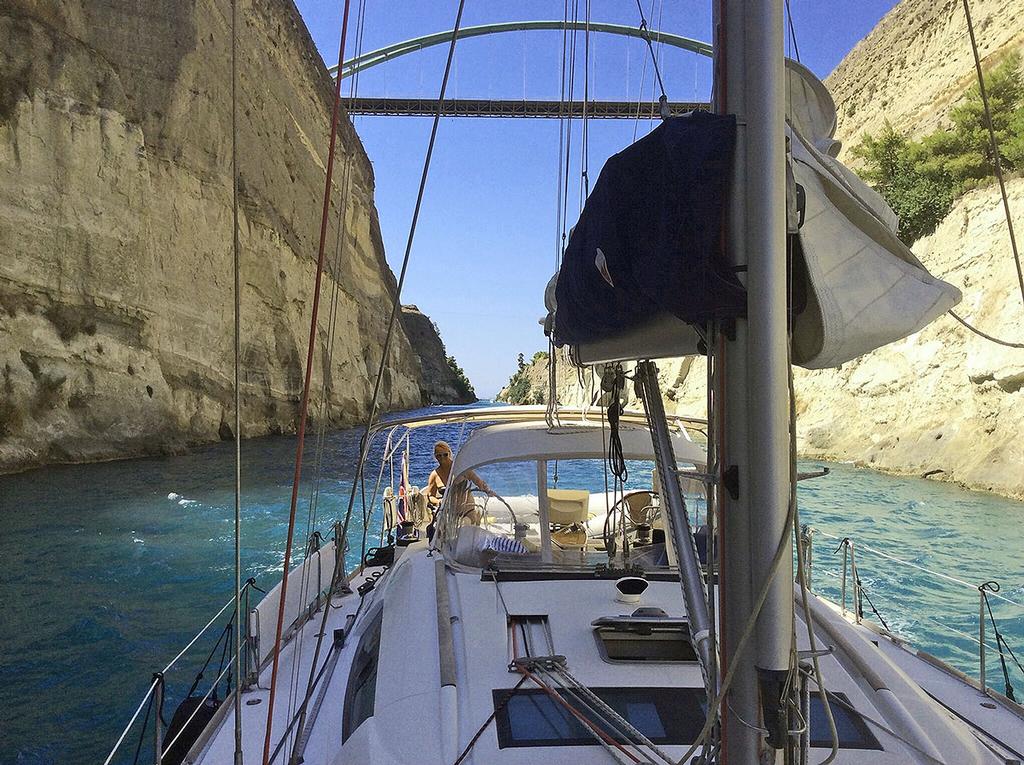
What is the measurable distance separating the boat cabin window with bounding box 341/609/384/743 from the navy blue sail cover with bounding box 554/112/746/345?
1.85 metres

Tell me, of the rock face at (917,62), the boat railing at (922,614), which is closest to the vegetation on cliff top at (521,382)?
the rock face at (917,62)

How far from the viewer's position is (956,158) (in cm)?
2091

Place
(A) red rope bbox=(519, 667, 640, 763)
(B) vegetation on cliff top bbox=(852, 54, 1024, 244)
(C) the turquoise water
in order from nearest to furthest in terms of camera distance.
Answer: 1. (A) red rope bbox=(519, 667, 640, 763)
2. (C) the turquoise water
3. (B) vegetation on cliff top bbox=(852, 54, 1024, 244)

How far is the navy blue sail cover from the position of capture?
1.81 meters

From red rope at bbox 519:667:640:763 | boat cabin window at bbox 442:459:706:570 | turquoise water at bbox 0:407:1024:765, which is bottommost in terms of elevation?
turquoise water at bbox 0:407:1024:765

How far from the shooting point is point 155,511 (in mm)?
12656

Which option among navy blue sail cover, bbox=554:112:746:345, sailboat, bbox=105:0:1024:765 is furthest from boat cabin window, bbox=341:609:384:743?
navy blue sail cover, bbox=554:112:746:345

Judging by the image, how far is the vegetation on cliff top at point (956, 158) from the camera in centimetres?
1964

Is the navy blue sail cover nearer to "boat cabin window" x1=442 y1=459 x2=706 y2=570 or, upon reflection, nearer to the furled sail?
the furled sail

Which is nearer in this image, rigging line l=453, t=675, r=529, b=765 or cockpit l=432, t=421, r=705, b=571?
rigging line l=453, t=675, r=529, b=765

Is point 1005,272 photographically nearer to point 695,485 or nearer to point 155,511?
point 695,485

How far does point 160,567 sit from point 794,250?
371 inches

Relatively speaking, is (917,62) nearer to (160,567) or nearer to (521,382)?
(160,567)

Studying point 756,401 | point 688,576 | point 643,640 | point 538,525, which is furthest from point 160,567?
point 756,401
